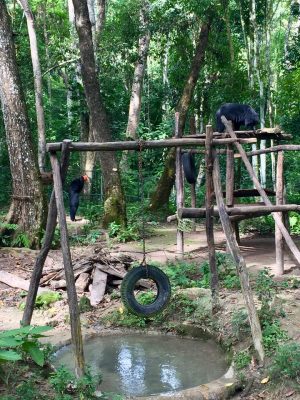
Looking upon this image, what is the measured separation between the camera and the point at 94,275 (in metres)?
8.12

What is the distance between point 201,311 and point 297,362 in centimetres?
209

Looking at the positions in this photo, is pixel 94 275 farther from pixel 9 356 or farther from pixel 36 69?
pixel 36 69

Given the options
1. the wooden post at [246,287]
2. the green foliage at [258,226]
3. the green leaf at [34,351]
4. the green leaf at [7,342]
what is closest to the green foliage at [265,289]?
the wooden post at [246,287]

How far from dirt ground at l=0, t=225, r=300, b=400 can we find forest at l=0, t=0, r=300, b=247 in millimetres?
870

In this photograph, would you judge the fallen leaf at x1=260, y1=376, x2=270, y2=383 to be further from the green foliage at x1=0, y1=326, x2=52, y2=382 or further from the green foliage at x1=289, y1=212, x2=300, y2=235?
the green foliage at x1=289, y1=212, x2=300, y2=235

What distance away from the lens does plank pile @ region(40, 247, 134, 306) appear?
7.89m

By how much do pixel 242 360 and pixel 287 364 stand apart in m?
0.59

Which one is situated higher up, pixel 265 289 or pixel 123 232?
pixel 123 232

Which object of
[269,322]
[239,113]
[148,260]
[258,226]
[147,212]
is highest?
[239,113]

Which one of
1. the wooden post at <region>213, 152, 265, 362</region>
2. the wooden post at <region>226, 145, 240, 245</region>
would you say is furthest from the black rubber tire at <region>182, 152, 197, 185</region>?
the wooden post at <region>213, 152, 265, 362</region>

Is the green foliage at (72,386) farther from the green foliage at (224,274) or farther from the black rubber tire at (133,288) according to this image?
the green foliage at (224,274)

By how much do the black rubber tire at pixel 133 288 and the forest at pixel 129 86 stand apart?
15.1 feet

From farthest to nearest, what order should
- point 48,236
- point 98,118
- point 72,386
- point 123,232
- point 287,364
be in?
point 98,118, point 123,232, point 48,236, point 287,364, point 72,386

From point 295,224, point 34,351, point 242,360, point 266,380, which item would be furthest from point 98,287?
point 295,224
